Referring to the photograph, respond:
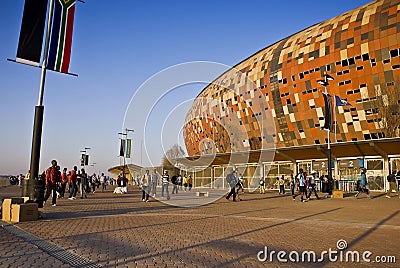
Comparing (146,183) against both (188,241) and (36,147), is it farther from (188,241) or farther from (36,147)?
(188,241)

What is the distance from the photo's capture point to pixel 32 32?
1138 cm

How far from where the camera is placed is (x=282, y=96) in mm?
46375

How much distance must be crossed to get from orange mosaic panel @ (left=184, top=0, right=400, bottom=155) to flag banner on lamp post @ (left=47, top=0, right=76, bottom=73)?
105ft

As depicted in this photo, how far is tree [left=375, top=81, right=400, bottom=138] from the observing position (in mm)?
35531

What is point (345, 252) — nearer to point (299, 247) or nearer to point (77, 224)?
point (299, 247)

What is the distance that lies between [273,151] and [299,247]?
29.2 meters

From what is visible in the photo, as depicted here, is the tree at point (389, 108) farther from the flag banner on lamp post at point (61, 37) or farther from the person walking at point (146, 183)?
the flag banner on lamp post at point (61, 37)

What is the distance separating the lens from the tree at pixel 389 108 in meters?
35.5

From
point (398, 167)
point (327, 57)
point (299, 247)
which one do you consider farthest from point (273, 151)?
point (299, 247)

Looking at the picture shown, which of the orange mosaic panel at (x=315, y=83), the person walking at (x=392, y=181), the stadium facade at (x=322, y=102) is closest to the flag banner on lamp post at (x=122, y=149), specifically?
the stadium facade at (x=322, y=102)

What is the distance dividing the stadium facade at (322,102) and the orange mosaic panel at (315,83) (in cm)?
10

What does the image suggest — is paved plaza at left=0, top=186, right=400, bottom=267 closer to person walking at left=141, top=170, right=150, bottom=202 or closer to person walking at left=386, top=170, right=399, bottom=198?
person walking at left=141, top=170, right=150, bottom=202

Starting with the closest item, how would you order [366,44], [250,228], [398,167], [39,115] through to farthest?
1. [250,228]
2. [39,115]
3. [398,167]
4. [366,44]

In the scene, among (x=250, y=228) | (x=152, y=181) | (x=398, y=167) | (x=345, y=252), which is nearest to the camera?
(x=345, y=252)
